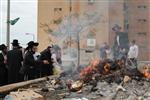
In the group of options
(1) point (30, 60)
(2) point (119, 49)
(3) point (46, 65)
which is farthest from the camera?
(2) point (119, 49)

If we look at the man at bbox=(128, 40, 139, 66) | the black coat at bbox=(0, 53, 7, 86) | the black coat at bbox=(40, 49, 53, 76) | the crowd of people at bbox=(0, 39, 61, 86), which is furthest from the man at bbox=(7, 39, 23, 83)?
the man at bbox=(128, 40, 139, 66)

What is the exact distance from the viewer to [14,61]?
15.8 metres

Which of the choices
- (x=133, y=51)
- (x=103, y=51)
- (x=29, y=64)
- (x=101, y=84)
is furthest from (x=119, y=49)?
(x=101, y=84)

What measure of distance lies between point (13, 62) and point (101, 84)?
2928 millimetres

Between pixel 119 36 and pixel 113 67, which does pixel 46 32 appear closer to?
pixel 119 36

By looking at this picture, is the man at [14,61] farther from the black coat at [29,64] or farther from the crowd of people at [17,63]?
the black coat at [29,64]

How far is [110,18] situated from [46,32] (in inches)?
136

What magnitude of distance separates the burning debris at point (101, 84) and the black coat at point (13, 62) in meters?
0.77

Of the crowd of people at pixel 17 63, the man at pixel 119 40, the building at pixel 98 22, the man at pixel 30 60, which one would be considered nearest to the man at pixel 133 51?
the man at pixel 119 40

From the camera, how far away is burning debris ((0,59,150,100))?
42.0ft

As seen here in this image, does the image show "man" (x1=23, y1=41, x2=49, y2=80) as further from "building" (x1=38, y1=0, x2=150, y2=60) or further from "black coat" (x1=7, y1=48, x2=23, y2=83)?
"building" (x1=38, y1=0, x2=150, y2=60)

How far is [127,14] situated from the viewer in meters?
21.3

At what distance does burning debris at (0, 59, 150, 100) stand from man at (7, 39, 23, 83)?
0.77 metres

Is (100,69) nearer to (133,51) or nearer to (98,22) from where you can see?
(133,51)
